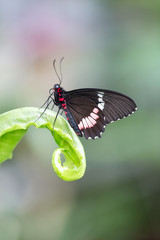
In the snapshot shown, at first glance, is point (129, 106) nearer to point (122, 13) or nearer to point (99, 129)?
point (99, 129)

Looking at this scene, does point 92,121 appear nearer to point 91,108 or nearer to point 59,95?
point 91,108

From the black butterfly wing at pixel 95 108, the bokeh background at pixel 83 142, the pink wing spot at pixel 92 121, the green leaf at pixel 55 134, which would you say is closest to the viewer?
the green leaf at pixel 55 134

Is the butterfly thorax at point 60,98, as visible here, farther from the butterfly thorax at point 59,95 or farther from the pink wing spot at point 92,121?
the pink wing spot at point 92,121

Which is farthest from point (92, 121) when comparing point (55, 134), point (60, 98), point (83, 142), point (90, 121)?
point (83, 142)

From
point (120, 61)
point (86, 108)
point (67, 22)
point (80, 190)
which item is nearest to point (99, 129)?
point (86, 108)

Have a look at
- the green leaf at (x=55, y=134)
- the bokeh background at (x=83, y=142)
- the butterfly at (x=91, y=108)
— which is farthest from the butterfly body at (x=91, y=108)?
the bokeh background at (x=83, y=142)

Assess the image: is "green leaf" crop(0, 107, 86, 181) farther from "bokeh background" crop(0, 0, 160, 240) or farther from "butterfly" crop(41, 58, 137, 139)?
"bokeh background" crop(0, 0, 160, 240)

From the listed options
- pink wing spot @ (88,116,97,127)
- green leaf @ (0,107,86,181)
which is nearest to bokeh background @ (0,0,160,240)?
pink wing spot @ (88,116,97,127)
